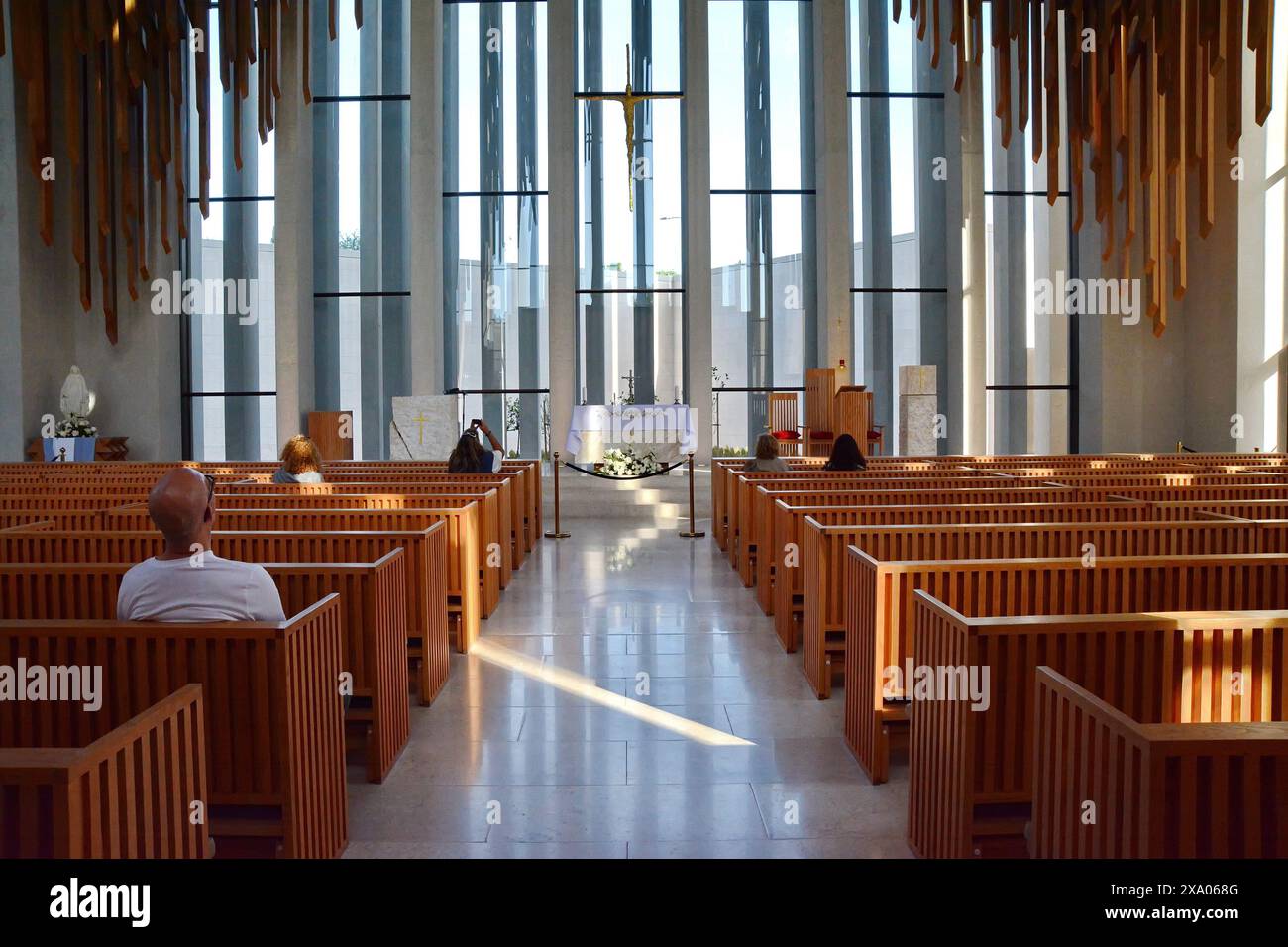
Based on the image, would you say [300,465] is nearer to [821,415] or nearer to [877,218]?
[821,415]

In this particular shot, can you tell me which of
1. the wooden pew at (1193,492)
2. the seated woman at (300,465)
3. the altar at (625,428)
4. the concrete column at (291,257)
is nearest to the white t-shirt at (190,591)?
the seated woman at (300,465)

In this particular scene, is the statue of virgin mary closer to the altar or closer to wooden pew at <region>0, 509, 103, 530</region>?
the altar

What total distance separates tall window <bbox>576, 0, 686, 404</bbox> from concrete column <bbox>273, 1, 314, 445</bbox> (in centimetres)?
421

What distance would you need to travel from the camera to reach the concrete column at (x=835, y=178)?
55.4 ft

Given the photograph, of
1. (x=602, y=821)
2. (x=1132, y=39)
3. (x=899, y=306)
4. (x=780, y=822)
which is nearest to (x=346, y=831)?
(x=602, y=821)

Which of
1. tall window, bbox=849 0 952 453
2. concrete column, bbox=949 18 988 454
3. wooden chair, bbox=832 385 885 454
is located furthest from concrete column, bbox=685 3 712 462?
concrete column, bbox=949 18 988 454

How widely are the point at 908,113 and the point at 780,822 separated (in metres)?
16.5

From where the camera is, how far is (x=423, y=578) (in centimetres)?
510

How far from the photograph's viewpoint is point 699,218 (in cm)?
1716

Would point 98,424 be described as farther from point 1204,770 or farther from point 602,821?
point 1204,770

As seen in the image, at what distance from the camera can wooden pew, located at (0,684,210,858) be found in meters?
1.92

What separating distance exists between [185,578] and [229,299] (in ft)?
52.9

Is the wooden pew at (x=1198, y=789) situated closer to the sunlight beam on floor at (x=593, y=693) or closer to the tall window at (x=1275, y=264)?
the sunlight beam on floor at (x=593, y=693)

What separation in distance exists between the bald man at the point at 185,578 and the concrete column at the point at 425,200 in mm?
13812
